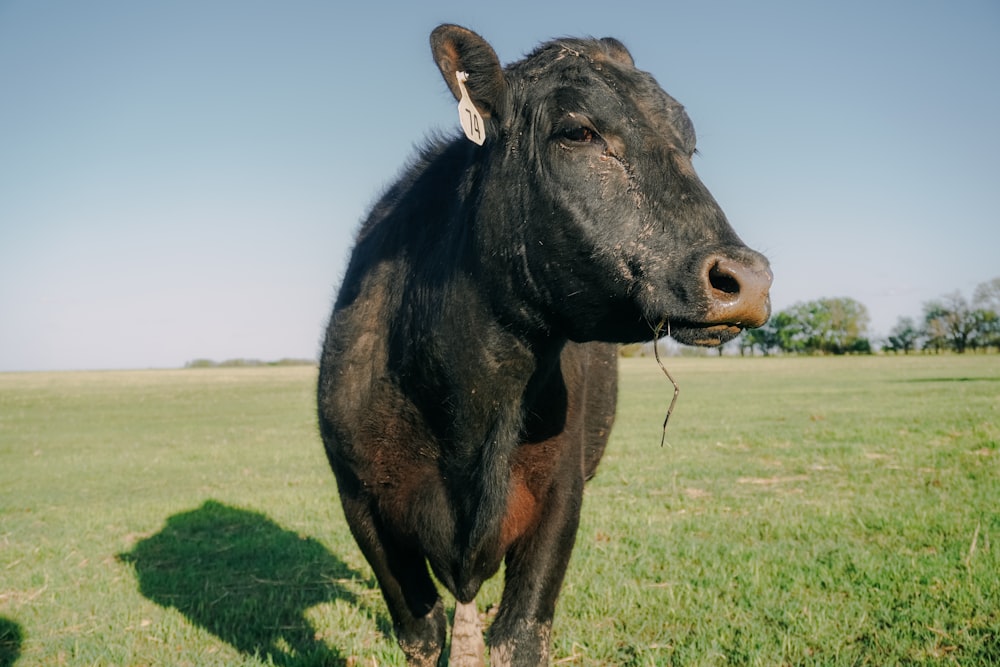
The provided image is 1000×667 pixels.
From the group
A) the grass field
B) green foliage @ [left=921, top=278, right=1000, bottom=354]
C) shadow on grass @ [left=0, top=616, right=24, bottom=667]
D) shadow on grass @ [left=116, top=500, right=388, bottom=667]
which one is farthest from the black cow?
green foliage @ [left=921, top=278, right=1000, bottom=354]

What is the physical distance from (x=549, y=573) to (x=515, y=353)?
1236 millimetres

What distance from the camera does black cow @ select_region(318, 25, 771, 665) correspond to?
286 cm

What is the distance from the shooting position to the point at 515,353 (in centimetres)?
333

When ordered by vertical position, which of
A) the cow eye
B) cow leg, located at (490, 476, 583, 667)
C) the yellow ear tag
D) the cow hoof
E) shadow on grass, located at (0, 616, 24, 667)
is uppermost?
the yellow ear tag

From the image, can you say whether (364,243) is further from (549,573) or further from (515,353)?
(549,573)

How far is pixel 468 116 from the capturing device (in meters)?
3.21

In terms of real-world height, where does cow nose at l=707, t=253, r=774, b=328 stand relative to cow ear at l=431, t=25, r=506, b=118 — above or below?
below

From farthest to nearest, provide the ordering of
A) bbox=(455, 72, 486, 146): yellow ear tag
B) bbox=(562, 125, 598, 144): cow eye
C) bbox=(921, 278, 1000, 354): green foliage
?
bbox=(921, 278, 1000, 354): green foliage, bbox=(455, 72, 486, 146): yellow ear tag, bbox=(562, 125, 598, 144): cow eye

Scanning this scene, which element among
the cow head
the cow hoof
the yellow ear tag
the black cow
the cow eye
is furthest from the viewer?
the cow hoof

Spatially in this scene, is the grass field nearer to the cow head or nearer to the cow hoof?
the cow hoof

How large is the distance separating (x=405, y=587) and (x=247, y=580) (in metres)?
3.45

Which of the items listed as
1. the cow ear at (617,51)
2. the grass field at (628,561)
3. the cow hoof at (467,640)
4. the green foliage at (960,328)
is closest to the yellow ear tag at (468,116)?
the cow ear at (617,51)

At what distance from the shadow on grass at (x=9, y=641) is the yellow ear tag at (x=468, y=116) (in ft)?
16.0

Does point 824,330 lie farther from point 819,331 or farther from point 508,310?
point 508,310
